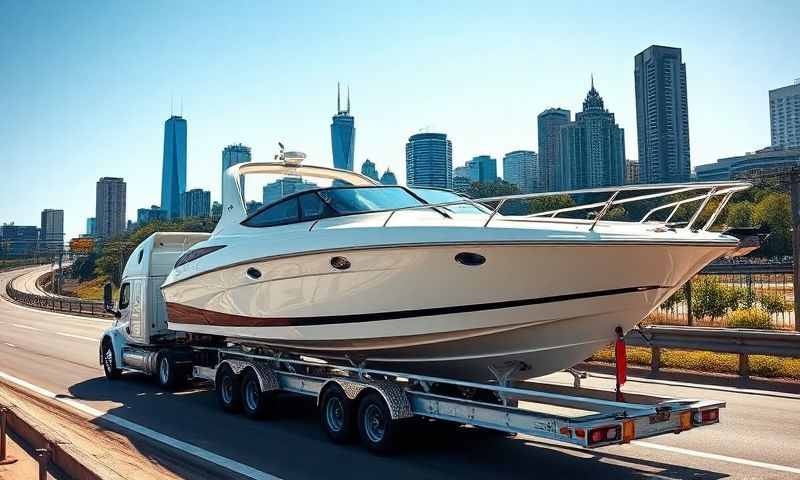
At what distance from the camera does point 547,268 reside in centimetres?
593

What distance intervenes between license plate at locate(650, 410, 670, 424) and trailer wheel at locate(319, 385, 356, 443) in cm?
314

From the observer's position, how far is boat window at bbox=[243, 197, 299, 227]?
27.8 ft

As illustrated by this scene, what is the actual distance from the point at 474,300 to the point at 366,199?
2.37 metres

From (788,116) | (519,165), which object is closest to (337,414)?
(519,165)

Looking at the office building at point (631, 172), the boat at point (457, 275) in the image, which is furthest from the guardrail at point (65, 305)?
the office building at point (631, 172)

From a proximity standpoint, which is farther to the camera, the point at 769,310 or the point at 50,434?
the point at 769,310

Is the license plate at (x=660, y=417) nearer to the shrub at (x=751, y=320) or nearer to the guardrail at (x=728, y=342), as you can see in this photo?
the guardrail at (x=728, y=342)

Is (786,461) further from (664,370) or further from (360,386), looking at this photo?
(664,370)

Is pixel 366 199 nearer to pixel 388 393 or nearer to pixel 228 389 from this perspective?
pixel 388 393

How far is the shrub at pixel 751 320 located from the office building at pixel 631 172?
97332mm

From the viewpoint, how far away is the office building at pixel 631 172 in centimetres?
A: 11212

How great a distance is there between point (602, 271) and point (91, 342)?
18762mm

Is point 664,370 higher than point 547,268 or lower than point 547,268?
lower

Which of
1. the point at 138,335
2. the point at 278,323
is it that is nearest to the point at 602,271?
the point at 278,323
